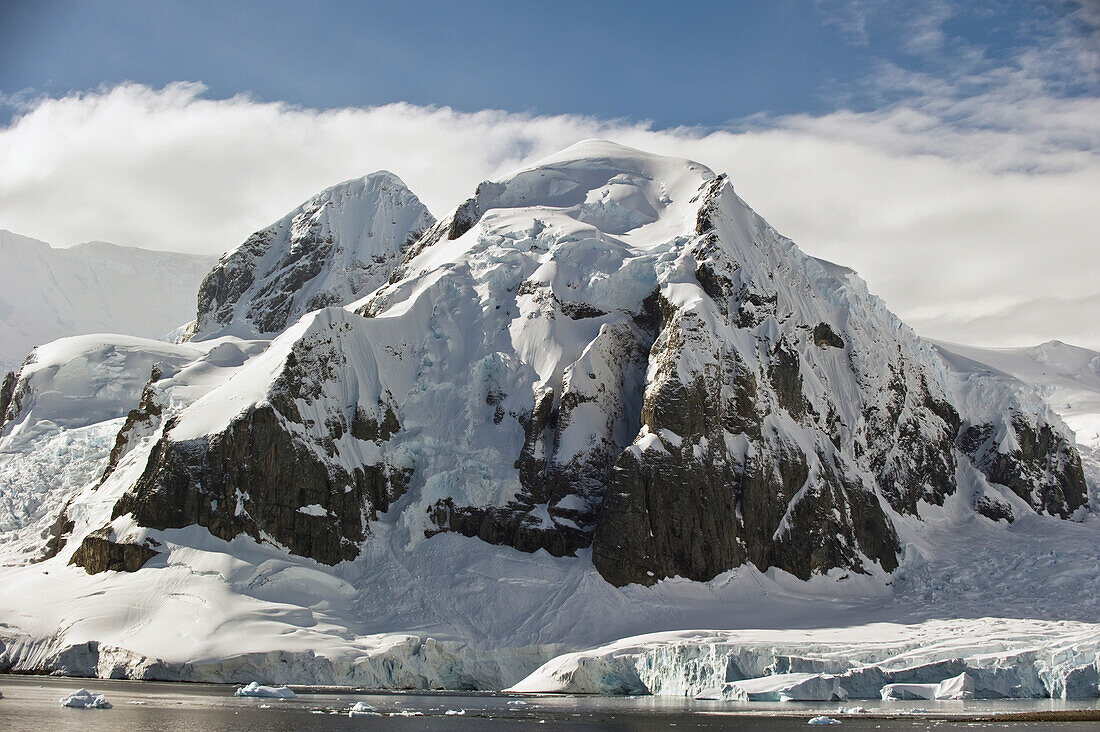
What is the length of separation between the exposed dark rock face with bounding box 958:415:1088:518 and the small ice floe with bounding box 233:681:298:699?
93.9 metres

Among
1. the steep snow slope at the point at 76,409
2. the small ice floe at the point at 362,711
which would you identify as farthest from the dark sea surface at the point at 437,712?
the steep snow slope at the point at 76,409

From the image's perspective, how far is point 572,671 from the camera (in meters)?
106

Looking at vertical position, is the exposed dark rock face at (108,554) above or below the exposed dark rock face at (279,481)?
below

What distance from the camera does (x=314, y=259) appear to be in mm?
183375

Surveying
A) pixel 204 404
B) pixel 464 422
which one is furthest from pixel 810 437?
pixel 204 404

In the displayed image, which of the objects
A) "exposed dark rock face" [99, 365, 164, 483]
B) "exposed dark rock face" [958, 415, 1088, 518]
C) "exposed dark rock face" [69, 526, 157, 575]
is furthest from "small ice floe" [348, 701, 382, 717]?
"exposed dark rock face" [958, 415, 1088, 518]

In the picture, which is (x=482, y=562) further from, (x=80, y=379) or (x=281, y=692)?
(x=80, y=379)

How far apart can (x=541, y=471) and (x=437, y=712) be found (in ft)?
144

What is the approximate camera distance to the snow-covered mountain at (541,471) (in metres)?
112

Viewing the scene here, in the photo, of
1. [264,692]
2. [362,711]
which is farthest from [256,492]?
→ [362,711]

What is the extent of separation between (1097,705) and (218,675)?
6496cm

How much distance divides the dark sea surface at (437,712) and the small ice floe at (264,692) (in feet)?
4.17

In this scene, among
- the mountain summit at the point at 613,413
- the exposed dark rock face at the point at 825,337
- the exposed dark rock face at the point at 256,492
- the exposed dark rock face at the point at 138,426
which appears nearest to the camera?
the exposed dark rock face at the point at 256,492

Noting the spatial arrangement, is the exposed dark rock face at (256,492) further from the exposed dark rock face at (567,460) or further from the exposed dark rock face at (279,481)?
the exposed dark rock face at (567,460)
